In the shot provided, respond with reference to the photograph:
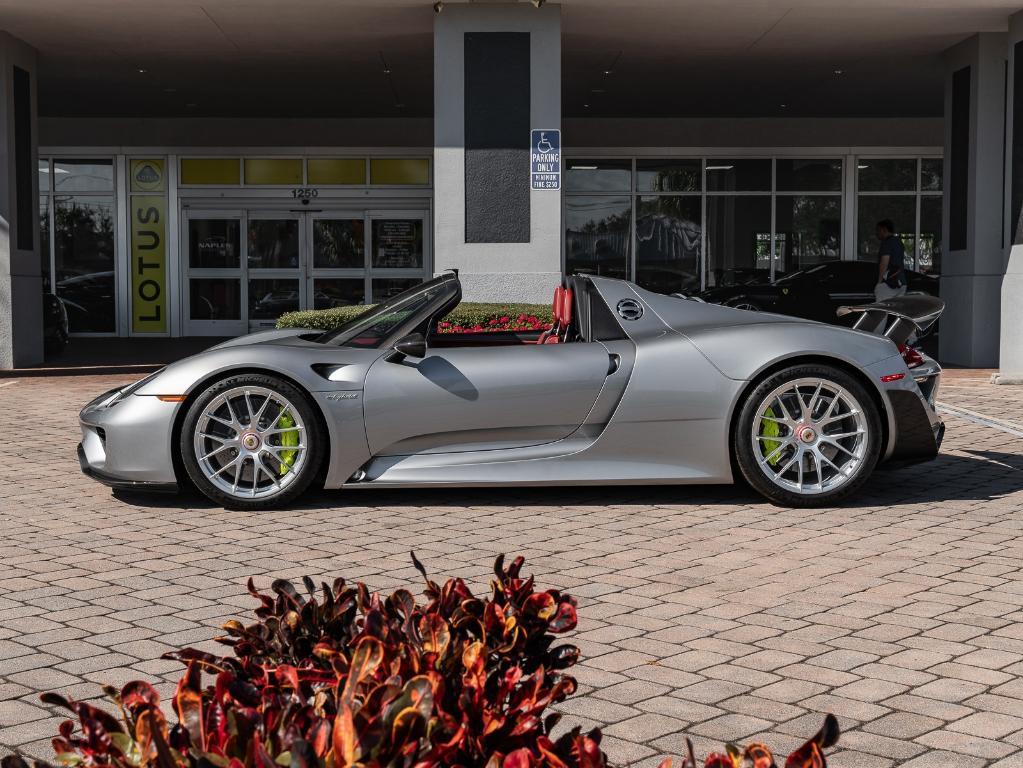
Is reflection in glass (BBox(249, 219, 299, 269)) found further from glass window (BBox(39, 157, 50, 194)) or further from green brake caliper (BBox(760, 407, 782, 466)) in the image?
green brake caliper (BBox(760, 407, 782, 466))

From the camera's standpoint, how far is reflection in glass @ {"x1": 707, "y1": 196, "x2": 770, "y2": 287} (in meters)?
23.6

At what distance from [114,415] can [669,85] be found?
49.5 ft

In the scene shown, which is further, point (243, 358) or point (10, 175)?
point (10, 175)

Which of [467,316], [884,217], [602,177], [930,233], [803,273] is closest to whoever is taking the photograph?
[467,316]

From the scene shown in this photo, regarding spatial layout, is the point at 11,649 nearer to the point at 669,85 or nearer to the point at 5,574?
the point at 5,574

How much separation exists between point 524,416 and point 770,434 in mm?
1257

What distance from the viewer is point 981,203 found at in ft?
51.5

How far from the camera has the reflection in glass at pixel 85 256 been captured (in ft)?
75.6

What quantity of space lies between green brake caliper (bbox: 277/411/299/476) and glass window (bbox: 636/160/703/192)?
1818 centimetres

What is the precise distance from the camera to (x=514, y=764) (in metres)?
1.49

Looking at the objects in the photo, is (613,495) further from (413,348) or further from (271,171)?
(271,171)

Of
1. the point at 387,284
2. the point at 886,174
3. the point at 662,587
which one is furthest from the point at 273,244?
the point at 662,587

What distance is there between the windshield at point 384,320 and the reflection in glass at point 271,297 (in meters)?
17.1

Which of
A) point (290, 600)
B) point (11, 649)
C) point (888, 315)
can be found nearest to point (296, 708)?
point (290, 600)
